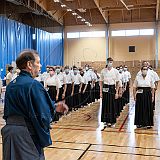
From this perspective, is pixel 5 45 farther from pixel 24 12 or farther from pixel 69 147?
pixel 69 147

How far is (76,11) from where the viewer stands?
2259 cm

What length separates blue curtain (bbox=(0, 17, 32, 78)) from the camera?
15.4 meters

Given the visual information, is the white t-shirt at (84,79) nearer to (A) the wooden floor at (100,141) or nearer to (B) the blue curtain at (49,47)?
(A) the wooden floor at (100,141)

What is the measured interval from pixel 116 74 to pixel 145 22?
1694 centimetres

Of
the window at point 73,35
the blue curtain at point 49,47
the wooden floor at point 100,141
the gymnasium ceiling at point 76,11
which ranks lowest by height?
the wooden floor at point 100,141

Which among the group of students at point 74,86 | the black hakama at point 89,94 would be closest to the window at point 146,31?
the group of students at point 74,86

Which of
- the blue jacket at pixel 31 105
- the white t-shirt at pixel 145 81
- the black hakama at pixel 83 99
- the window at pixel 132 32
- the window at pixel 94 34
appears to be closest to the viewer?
the blue jacket at pixel 31 105

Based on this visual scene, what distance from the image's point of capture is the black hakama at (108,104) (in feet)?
25.4

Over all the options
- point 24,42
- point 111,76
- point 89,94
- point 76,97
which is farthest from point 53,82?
point 24,42

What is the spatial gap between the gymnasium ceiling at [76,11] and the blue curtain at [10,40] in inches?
45.1

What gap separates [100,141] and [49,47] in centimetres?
1697

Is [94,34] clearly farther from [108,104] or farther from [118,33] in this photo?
A: [108,104]

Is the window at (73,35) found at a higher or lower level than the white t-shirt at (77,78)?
higher

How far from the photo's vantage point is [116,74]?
7.76 metres
